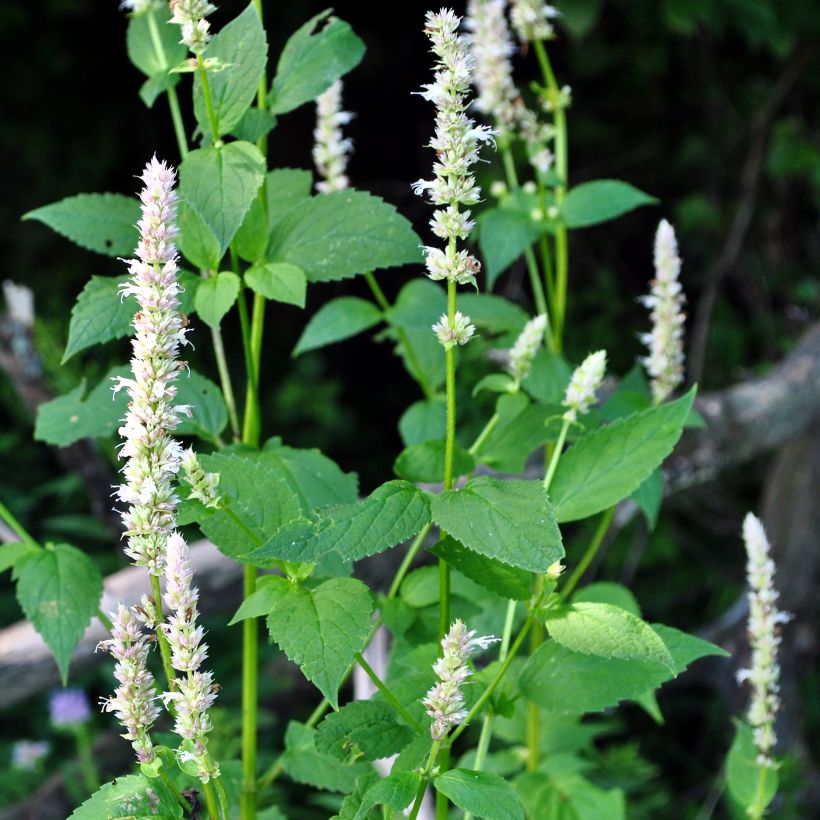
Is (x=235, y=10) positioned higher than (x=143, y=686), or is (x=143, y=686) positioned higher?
(x=235, y=10)

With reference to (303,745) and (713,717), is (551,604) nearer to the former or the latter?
(303,745)

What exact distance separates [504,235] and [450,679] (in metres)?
0.94

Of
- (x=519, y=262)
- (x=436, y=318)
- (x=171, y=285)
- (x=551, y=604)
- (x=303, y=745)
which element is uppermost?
(x=171, y=285)

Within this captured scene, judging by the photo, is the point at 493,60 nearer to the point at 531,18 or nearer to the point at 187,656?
the point at 531,18

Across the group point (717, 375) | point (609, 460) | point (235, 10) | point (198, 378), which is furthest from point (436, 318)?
point (717, 375)

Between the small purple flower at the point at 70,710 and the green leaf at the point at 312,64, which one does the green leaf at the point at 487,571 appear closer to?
the green leaf at the point at 312,64

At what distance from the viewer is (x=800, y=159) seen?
11.5 ft

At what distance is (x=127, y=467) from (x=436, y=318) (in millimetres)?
790

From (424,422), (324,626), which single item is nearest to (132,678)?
(324,626)

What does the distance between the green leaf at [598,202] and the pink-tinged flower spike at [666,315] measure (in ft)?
0.74

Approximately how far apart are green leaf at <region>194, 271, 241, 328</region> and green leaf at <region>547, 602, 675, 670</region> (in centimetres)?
46

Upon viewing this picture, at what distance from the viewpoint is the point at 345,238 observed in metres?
1.23

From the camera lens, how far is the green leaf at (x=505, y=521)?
917 mm

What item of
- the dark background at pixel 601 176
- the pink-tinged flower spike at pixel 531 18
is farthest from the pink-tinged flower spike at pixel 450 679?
the dark background at pixel 601 176
